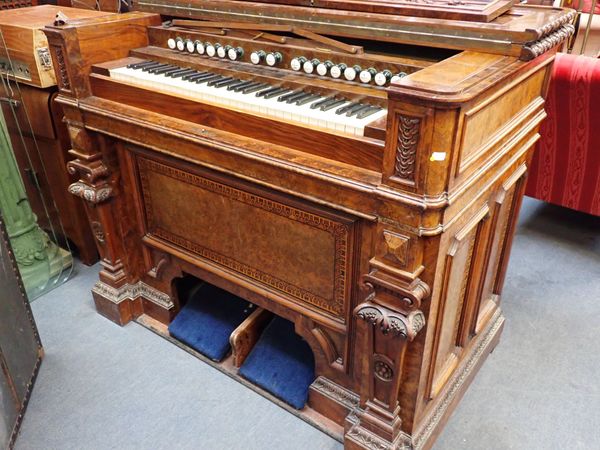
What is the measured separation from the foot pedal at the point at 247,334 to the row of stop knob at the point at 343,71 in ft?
2.74

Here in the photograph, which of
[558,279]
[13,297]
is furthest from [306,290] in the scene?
[558,279]

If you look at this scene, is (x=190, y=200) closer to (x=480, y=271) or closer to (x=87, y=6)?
(x=480, y=271)

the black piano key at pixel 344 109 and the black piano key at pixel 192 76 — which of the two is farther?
the black piano key at pixel 192 76

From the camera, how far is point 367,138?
1.15m

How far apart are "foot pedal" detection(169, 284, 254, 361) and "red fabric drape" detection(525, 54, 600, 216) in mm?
1536

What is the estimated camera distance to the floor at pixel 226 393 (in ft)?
5.31

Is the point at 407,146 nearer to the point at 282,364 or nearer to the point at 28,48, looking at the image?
the point at 282,364

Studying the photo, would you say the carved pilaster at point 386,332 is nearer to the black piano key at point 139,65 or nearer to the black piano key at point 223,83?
the black piano key at point 223,83

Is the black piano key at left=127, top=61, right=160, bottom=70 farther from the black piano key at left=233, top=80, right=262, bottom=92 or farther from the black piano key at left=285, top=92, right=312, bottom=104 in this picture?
the black piano key at left=285, top=92, right=312, bottom=104

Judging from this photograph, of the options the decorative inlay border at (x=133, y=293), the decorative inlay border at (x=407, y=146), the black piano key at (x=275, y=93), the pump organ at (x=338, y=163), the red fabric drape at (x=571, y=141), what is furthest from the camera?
the red fabric drape at (x=571, y=141)

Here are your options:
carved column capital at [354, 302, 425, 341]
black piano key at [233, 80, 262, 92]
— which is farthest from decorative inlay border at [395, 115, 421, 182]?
black piano key at [233, 80, 262, 92]

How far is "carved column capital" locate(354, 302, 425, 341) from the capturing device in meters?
1.20

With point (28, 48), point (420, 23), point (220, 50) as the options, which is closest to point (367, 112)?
point (420, 23)

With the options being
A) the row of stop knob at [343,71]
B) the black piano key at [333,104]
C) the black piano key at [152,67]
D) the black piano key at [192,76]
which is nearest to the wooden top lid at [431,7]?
the row of stop knob at [343,71]
